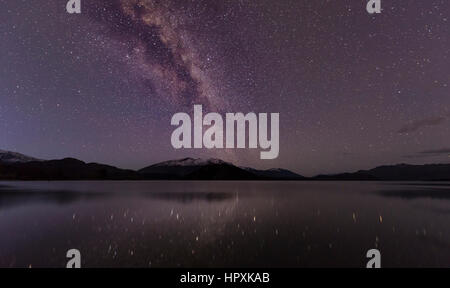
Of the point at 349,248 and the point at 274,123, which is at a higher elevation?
the point at 274,123

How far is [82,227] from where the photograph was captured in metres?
23.1

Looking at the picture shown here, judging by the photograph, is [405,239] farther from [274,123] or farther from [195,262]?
[195,262]

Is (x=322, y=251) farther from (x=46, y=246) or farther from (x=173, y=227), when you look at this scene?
(x=46, y=246)
